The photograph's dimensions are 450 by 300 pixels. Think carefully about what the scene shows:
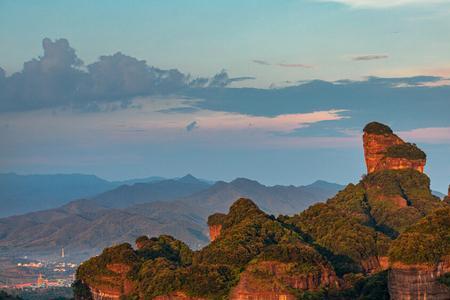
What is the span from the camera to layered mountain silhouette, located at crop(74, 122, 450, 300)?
7612cm

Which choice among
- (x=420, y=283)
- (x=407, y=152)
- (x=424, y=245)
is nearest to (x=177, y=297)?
(x=420, y=283)

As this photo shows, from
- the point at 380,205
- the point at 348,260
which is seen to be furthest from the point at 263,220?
the point at 380,205

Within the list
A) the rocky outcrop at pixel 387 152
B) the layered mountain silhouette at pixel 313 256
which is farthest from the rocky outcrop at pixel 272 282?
the rocky outcrop at pixel 387 152

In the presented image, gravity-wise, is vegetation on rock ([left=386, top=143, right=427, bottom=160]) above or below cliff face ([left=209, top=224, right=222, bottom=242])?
above

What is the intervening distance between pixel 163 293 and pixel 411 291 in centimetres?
2372

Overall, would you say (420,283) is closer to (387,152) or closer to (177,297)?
(177,297)

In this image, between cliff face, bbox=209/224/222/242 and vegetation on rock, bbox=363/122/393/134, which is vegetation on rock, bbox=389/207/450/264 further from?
vegetation on rock, bbox=363/122/393/134

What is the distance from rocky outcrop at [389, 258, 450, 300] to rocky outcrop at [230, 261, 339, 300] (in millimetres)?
10602

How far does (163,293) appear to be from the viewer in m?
84.4

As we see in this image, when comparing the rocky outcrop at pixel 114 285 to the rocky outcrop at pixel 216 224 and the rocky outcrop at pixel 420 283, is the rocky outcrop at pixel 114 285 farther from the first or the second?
the rocky outcrop at pixel 420 283

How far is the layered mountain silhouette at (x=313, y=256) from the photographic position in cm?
7612

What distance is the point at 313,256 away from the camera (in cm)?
8725

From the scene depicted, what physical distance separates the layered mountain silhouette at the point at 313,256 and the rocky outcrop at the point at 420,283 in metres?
0.08

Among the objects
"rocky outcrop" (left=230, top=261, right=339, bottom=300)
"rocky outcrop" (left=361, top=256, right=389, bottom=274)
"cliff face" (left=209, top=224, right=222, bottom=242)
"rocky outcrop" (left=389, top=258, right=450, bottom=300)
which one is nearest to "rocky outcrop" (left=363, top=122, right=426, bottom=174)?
"cliff face" (left=209, top=224, right=222, bottom=242)
